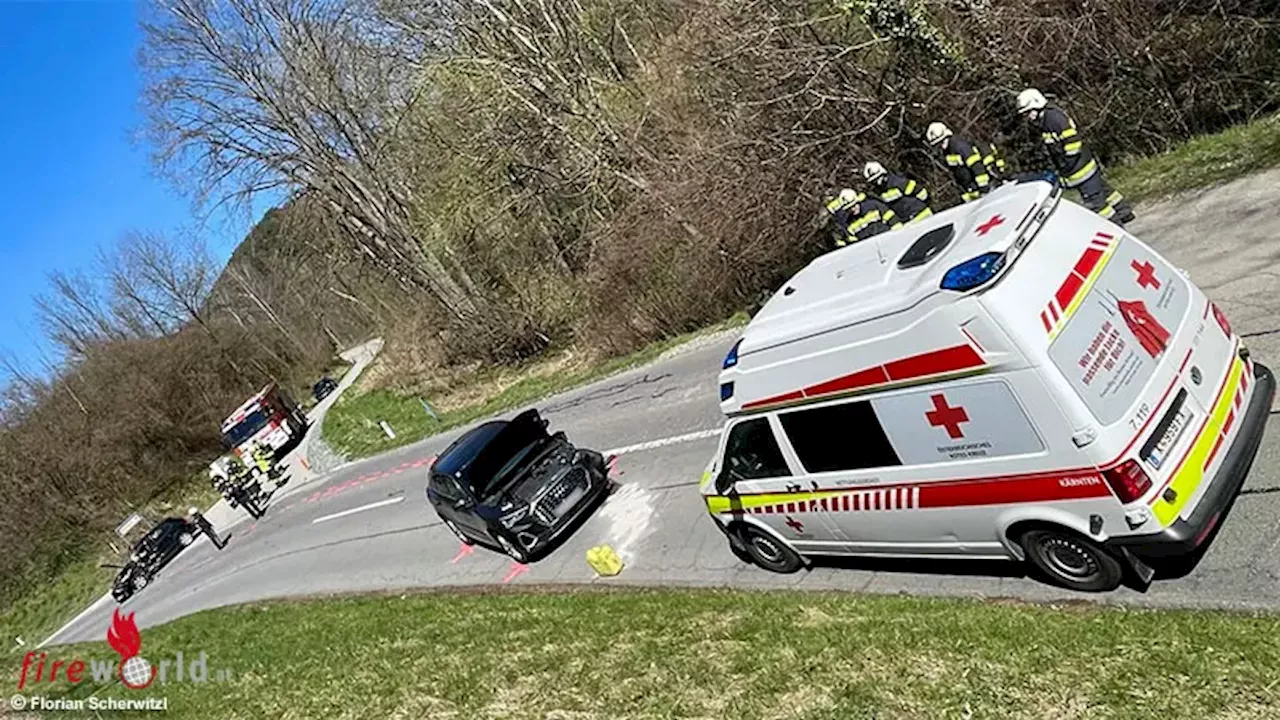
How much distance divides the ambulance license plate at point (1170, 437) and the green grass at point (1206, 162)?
7160mm

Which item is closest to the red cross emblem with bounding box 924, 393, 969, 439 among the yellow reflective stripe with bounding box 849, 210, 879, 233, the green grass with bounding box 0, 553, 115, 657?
the yellow reflective stripe with bounding box 849, 210, 879, 233

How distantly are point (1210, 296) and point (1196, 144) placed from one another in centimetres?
586

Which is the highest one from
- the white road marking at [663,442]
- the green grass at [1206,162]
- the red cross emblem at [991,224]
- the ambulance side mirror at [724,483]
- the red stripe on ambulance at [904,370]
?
the red cross emblem at [991,224]

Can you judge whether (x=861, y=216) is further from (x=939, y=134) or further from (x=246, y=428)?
(x=246, y=428)

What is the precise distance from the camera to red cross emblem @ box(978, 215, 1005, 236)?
268 inches

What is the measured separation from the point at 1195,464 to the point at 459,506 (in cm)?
1006

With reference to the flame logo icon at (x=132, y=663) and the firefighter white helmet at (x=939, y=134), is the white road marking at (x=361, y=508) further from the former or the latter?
the firefighter white helmet at (x=939, y=134)

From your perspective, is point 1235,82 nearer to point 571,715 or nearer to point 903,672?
point 903,672

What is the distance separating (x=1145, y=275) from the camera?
21.9ft

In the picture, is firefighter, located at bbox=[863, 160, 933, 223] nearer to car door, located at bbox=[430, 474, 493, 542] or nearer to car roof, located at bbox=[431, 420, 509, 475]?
car roof, located at bbox=[431, 420, 509, 475]

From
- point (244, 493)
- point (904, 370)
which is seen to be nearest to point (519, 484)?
point (904, 370)

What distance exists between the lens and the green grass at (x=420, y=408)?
2080cm

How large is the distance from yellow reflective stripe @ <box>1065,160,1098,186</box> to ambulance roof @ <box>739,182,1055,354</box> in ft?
14.1

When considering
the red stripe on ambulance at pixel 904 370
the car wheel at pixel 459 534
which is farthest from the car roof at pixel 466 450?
the red stripe on ambulance at pixel 904 370
